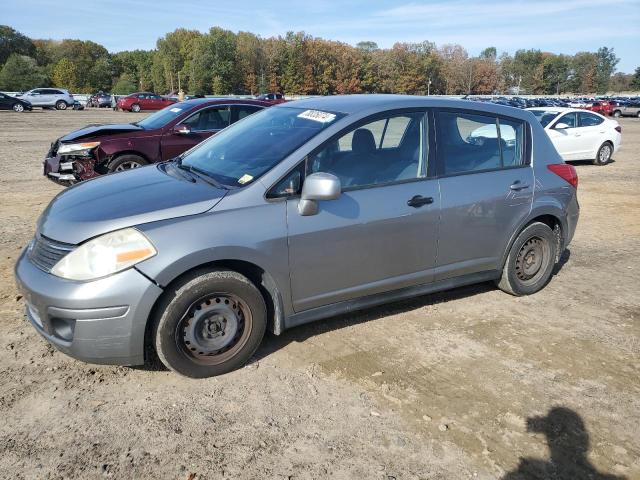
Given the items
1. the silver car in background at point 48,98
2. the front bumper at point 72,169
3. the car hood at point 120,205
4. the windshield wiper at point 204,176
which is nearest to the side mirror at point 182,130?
the front bumper at point 72,169

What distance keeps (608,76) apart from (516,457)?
170m

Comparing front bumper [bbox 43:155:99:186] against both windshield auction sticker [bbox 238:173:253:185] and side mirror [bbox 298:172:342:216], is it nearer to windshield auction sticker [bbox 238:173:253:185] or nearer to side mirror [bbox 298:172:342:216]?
windshield auction sticker [bbox 238:173:253:185]

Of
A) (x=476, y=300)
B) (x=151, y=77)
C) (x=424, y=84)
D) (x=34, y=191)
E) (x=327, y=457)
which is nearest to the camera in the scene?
(x=327, y=457)

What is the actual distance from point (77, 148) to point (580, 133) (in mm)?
12850

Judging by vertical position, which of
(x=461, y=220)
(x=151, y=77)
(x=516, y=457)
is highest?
(x=151, y=77)

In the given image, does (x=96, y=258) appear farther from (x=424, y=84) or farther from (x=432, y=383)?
(x=424, y=84)

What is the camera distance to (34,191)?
9125 mm

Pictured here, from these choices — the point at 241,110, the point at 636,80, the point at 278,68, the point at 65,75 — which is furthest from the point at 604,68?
the point at 241,110

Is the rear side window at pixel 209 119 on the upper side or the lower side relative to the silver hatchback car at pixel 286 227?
upper

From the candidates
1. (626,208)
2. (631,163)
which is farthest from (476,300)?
(631,163)

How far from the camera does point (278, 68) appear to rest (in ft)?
356

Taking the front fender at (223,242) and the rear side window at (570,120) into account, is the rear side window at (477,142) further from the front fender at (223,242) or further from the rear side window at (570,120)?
the rear side window at (570,120)

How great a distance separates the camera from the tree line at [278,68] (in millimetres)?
96812

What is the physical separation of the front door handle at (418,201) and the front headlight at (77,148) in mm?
6212
